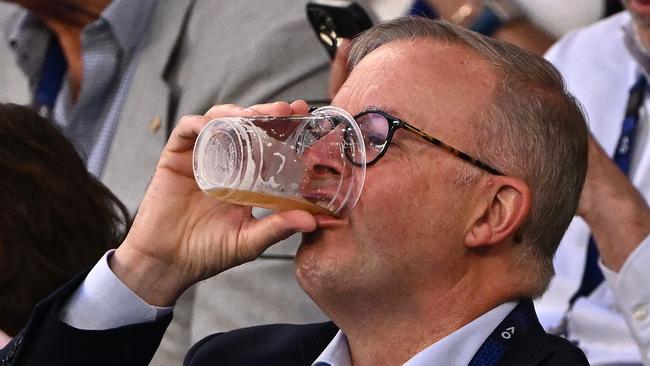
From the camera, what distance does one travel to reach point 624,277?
2.68 meters

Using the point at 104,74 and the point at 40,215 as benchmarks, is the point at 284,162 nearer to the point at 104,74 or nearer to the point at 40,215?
the point at 40,215

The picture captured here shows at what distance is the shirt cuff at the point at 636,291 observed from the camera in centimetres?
266

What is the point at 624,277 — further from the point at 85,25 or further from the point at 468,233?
the point at 85,25

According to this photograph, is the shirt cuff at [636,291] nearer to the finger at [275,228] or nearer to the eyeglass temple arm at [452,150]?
the eyeglass temple arm at [452,150]

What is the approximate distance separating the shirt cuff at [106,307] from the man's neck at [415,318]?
376 mm

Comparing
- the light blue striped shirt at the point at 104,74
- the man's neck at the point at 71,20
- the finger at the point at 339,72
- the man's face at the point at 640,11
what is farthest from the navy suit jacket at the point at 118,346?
the man's neck at the point at 71,20

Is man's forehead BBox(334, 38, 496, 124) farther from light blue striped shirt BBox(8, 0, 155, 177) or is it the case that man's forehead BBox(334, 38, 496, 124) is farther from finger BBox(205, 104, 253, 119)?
light blue striped shirt BBox(8, 0, 155, 177)

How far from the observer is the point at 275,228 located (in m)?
2.09

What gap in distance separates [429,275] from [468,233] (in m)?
0.09

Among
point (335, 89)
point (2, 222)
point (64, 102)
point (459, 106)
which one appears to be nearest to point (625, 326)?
point (335, 89)

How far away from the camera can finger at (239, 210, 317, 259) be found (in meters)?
2.01

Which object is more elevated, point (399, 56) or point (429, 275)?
point (399, 56)

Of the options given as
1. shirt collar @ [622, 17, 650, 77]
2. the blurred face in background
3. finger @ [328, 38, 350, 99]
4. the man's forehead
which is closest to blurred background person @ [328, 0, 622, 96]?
finger @ [328, 38, 350, 99]

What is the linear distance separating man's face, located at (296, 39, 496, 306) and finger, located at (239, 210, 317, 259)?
0.04m
